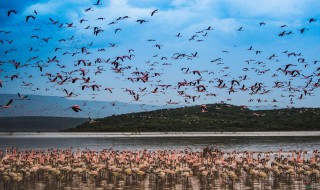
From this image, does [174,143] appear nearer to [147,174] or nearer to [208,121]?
[147,174]

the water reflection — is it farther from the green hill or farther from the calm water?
the green hill

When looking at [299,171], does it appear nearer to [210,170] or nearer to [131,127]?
[210,170]

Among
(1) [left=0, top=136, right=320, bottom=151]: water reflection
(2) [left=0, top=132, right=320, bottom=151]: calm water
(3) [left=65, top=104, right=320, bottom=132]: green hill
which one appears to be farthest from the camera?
(3) [left=65, top=104, right=320, bottom=132]: green hill

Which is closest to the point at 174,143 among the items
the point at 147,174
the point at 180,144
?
the point at 180,144

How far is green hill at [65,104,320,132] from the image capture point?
107375 mm

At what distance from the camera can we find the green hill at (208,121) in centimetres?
10738

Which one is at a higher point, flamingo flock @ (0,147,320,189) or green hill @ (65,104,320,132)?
green hill @ (65,104,320,132)

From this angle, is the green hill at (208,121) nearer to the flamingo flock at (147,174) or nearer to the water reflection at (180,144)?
the water reflection at (180,144)

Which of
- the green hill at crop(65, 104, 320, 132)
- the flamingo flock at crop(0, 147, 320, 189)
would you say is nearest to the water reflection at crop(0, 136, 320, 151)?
the flamingo flock at crop(0, 147, 320, 189)

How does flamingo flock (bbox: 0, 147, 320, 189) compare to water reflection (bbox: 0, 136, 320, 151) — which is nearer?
flamingo flock (bbox: 0, 147, 320, 189)

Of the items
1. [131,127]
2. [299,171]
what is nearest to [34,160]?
[299,171]

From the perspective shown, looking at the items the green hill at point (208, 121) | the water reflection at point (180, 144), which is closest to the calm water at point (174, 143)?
the water reflection at point (180, 144)

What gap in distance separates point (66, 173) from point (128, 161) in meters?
3.45

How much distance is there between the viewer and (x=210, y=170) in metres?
23.2
